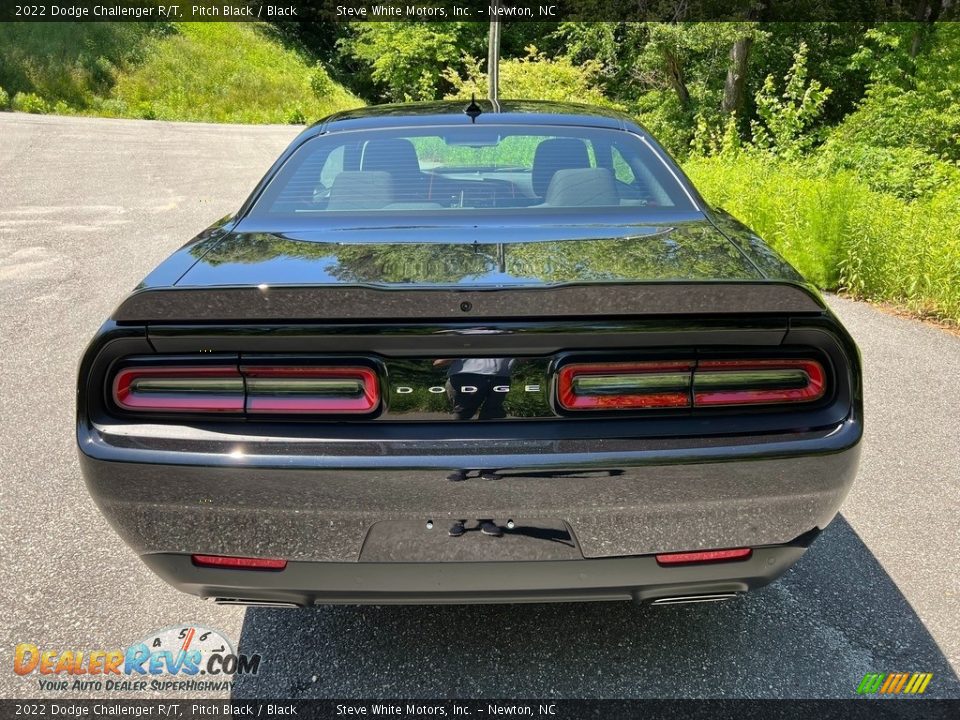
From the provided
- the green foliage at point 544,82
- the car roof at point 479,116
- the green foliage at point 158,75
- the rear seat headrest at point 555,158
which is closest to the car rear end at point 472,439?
the rear seat headrest at point 555,158

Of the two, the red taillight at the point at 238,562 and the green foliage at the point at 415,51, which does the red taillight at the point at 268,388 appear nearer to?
the red taillight at the point at 238,562

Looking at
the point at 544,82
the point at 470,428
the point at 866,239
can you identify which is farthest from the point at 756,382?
the point at 544,82

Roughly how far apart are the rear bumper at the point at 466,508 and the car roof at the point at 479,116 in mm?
1765

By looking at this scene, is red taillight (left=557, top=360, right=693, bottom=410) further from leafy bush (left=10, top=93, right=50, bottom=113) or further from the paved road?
leafy bush (left=10, top=93, right=50, bottom=113)

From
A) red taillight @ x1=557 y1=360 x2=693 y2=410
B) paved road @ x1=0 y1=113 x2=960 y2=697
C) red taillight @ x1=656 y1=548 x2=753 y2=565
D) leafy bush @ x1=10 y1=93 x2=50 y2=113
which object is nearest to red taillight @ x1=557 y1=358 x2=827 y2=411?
red taillight @ x1=557 y1=360 x2=693 y2=410

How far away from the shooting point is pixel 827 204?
22.8ft

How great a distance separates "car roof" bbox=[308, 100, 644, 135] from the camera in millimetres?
3145

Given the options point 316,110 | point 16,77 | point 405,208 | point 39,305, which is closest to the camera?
point 405,208

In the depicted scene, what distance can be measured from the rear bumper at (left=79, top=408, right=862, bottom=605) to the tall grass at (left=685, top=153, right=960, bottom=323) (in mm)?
5049

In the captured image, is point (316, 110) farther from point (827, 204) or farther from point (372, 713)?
point (372, 713)

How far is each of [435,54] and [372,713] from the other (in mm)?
41675

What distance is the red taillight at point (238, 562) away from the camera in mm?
1872

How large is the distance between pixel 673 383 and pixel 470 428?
19.0 inches

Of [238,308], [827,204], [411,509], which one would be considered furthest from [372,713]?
[827,204]
